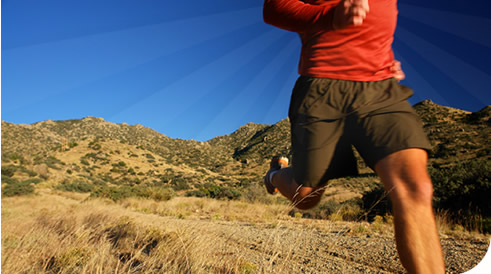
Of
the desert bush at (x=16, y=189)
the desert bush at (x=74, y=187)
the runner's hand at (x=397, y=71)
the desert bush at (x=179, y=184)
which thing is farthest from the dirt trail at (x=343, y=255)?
the desert bush at (x=179, y=184)

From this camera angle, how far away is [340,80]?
44.8 inches

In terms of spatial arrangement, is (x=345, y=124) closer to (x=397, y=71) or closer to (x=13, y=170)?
(x=397, y=71)

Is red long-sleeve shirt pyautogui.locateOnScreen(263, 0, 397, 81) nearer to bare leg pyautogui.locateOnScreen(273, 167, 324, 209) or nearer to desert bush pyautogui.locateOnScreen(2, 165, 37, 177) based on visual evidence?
bare leg pyautogui.locateOnScreen(273, 167, 324, 209)

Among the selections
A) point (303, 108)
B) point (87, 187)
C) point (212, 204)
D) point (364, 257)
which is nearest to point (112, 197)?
point (212, 204)

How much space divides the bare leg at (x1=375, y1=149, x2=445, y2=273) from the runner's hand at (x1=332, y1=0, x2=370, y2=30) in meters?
0.49

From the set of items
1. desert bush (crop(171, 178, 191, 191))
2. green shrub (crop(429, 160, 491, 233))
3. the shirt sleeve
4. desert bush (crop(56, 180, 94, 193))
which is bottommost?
desert bush (crop(171, 178, 191, 191))

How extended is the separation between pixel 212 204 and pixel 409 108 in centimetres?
1035

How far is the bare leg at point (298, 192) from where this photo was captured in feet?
4.41

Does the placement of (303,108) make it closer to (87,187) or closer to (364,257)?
(364,257)

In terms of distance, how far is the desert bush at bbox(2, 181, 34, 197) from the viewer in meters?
10.3

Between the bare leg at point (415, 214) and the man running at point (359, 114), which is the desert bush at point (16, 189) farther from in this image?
the bare leg at point (415, 214)

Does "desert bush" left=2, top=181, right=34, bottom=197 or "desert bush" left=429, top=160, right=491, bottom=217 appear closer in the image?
"desert bush" left=429, top=160, right=491, bottom=217

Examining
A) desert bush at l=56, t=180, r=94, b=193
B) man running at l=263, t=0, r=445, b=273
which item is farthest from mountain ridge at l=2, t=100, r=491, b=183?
desert bush at l=56, t=180, r=94, b=193

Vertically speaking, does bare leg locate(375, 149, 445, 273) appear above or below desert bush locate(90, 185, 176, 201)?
above
